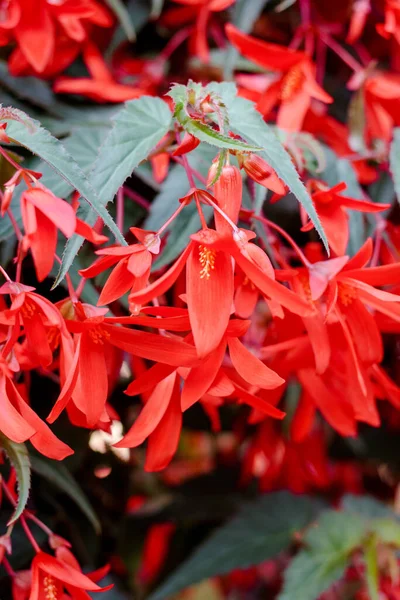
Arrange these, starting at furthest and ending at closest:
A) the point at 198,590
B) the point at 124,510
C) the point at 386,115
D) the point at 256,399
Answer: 1. the point at 198,590
2. the point at 124,510
3. the point at 386,115
4. the point at 256,399

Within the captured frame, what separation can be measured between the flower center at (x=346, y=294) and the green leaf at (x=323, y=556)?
1.07 ft

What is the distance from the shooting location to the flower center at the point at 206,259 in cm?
37

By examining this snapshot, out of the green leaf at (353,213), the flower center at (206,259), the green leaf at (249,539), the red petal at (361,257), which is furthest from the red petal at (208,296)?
the green leaf at (249,539)

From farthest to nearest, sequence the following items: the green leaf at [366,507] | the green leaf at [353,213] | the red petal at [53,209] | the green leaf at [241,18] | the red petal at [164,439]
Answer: the green leaf at [366,507], the green leaf at [241,18], the green leaf at [353,213], the red petal at [164,439], the red petal at [53,209]

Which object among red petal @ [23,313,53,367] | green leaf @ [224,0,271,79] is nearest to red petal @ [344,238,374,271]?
red petal @ [23,313,53,367]

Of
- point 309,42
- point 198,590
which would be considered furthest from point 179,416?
point 198,590

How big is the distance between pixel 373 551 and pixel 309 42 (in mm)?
530

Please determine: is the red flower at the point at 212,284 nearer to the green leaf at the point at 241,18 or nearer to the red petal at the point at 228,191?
the red petal at the point at 228,191

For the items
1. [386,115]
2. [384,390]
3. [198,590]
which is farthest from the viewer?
[198,590]

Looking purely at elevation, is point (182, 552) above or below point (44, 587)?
below

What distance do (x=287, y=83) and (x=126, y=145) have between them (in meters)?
0.24

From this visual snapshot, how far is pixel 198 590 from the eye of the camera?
1310mm

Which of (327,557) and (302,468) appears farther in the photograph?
(302,468)

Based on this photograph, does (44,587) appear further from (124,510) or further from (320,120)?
(320,120)
